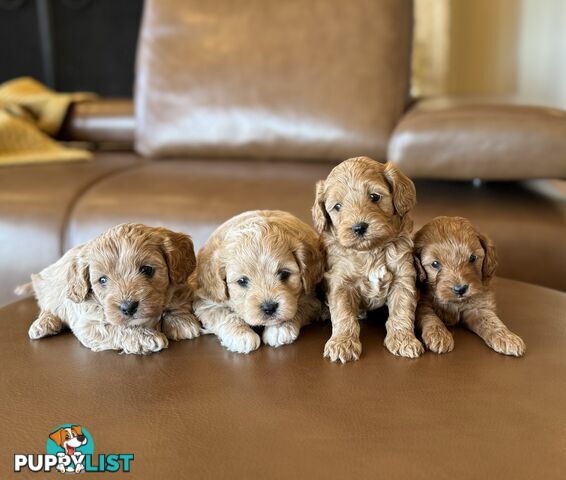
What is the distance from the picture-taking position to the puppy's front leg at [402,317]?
1.21 metres

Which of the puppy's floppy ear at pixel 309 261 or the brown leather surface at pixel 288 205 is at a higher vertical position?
the puppy's floppy ear at pixel 309 261

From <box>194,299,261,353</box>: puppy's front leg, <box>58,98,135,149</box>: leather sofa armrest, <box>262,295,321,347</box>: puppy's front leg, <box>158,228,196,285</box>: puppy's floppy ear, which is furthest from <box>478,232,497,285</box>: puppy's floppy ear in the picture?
<box>58,98,135,149</box>: leather sofa armrest

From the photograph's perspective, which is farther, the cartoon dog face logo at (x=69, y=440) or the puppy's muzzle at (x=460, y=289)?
the puppy's muzzle at (x=460, y=289)

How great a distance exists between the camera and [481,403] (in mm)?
1041

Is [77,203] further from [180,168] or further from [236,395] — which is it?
[236,395]

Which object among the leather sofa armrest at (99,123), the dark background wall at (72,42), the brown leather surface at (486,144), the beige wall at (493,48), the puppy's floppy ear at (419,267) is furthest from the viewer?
the dark background wall at (72,42)

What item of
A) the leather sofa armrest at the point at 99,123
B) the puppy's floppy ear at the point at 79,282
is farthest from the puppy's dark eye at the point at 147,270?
the leather sofa armrest at the point at 99,123

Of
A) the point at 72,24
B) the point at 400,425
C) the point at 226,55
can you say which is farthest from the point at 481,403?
the point at 72,24

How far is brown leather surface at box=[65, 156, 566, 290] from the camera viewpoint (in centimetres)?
181

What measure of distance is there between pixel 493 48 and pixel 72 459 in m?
4.90

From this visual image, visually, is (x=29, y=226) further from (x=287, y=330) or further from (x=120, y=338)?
(x=287, y=330)

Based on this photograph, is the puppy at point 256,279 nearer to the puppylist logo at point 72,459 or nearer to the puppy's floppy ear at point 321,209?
the puppy's floppy ear at point 321,209

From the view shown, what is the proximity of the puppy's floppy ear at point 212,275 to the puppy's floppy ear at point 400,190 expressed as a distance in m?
0.37

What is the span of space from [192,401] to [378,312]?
0.55 meters
